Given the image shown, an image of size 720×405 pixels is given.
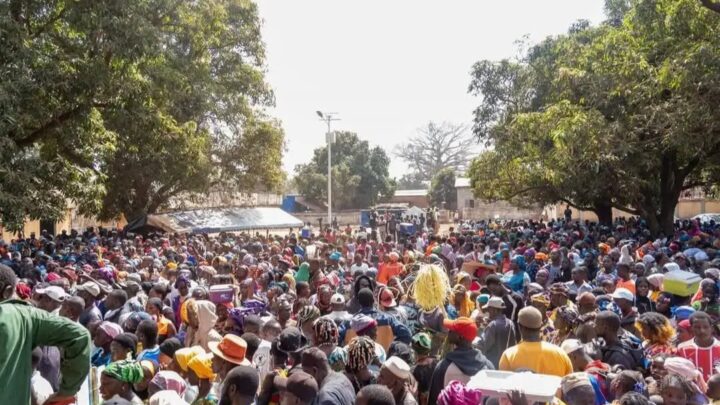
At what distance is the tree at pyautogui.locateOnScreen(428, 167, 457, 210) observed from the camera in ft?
191

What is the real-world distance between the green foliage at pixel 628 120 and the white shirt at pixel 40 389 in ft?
43.1

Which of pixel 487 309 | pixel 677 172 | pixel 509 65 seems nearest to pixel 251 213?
pixel 509 65

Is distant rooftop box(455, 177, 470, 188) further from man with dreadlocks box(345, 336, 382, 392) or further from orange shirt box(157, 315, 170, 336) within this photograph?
man with dreadlocks box(345, 336, 382, 392)

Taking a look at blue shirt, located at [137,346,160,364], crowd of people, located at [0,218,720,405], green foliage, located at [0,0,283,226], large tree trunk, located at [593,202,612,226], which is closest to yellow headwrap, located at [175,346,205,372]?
crowd of people, located at [0,218,720,405]

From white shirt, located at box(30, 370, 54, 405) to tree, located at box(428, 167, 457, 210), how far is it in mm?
54663

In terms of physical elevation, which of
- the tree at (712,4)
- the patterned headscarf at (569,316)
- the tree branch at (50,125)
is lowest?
the patterned headscarf at (569,316)

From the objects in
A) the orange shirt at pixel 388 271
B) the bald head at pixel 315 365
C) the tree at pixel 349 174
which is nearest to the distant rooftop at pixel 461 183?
the tree at pixel 349 174

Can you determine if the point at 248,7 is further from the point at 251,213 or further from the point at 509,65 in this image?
the point at 509,65

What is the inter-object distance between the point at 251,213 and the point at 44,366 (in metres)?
26.7

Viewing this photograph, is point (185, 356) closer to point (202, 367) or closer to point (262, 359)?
point (202, 367)

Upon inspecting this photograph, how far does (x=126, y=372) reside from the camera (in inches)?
161

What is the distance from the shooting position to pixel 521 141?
22.3m

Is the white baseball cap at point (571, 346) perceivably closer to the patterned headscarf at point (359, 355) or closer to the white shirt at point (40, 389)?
the patterned headscarf at point (359, 355)

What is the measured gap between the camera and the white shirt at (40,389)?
3893 millimetres
